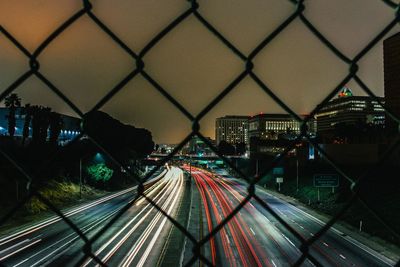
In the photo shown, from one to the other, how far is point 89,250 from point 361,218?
117 ft

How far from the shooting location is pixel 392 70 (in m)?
160

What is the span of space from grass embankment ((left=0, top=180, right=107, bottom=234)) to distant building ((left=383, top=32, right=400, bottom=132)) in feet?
443

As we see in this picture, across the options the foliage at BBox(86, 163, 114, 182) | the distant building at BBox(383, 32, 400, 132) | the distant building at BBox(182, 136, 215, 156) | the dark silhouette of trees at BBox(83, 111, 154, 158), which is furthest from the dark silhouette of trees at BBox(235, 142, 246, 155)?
the foliage at BBox(86, 163, 114, 182)

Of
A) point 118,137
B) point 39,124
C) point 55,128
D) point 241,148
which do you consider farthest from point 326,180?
point 241,148

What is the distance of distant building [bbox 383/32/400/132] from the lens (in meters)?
152

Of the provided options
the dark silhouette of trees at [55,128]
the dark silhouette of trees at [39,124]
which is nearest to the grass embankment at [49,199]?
the dark silhouette of trees at [39,124]

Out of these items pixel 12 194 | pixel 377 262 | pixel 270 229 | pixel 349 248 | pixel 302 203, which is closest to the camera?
pixel 377 262

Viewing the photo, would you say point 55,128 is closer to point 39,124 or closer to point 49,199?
point 49,199

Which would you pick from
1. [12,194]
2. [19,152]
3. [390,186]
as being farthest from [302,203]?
[19,152]

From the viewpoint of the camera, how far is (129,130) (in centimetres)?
10581

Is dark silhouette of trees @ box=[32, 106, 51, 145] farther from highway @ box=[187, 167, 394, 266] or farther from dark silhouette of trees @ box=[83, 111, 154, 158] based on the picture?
dark silhouette of trees @ box=[83, 111, 154, 158]

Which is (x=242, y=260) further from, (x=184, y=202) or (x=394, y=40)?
(x=394, y=40)

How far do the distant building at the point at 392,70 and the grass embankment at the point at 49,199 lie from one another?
134957 millimetres

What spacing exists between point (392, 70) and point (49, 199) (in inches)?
6280
